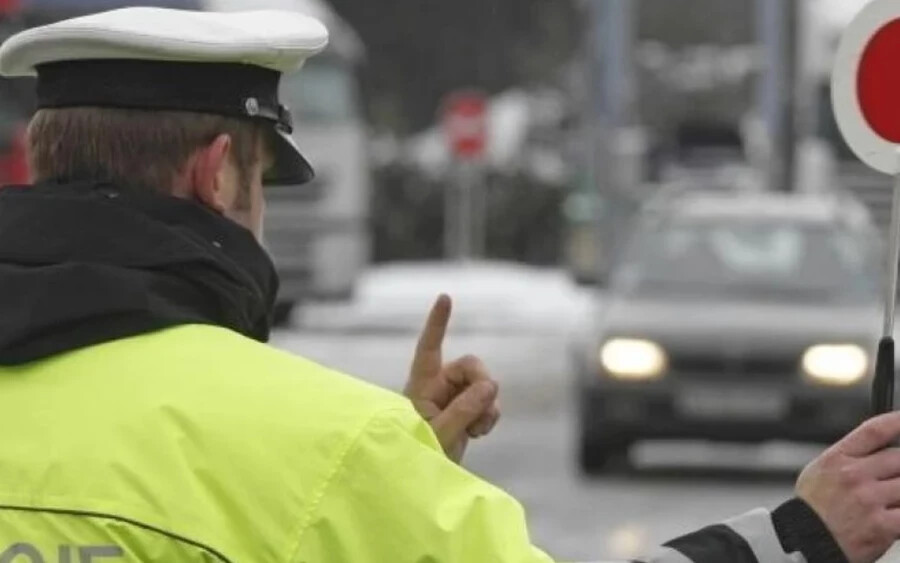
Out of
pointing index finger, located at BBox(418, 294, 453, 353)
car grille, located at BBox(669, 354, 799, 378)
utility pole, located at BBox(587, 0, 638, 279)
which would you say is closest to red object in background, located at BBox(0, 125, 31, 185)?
car grille, located at BBox(669, 354, 799, 378)

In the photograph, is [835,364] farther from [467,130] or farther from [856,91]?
[467,130]

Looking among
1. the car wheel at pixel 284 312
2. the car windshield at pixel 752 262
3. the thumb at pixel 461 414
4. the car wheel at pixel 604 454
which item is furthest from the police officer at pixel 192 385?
the car wheel at pixel 284 312

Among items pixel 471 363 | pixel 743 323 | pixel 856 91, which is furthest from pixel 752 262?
pixel 856 91

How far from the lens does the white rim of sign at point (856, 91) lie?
341 centimetres

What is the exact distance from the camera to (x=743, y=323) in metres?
14.8

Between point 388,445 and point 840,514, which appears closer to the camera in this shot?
point 388,445

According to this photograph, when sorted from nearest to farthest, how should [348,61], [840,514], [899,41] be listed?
[840,514]
[899,41]
[348,61]

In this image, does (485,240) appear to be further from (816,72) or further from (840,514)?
(840,514)

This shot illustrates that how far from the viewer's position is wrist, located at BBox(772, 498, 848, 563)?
3023 millimetres

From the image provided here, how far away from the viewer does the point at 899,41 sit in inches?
140

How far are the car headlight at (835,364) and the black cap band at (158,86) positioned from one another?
1182 centimetres

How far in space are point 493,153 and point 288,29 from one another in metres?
45.6

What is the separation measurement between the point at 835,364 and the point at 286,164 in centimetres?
1170

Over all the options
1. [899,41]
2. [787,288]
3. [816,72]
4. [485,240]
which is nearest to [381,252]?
[485,240]
